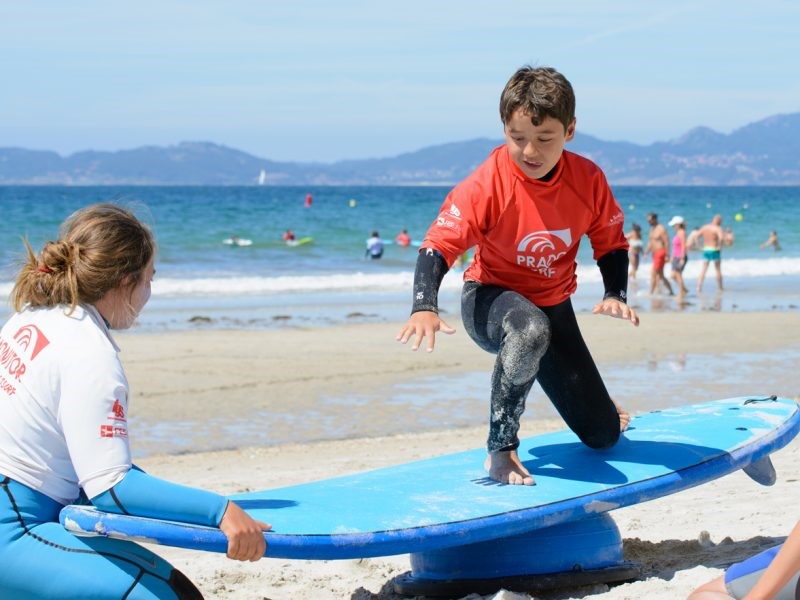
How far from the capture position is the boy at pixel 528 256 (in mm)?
4234

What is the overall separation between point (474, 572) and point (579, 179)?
65.5 inches

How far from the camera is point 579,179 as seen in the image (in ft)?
14.7

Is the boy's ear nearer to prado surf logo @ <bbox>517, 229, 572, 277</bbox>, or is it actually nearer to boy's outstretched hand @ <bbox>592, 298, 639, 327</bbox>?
prado surf logo @ <bbox>517, 229, 572, 277</bbox>

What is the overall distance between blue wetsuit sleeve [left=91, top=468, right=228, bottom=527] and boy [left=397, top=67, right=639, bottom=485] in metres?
1.13

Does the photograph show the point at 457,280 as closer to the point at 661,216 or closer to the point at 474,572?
the point at 474,572

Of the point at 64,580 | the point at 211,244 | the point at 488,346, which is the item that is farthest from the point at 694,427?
the point at 211,244

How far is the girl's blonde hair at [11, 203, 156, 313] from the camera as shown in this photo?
3195mm

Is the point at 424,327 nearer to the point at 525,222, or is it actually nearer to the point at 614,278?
the point at 525,222

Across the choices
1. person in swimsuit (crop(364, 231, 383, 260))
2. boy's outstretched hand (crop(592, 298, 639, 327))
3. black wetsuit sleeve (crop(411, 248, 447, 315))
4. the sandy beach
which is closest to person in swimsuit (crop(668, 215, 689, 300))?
the sandy beach

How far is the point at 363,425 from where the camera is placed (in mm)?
8258

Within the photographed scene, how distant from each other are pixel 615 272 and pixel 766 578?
6.33 ft

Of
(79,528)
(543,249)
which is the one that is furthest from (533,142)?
(79,528)

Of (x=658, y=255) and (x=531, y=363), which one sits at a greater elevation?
(x=531, y=363)

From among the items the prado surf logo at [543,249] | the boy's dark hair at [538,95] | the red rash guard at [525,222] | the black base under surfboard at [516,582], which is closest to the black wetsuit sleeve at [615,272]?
the red rash guard at [525,222]
